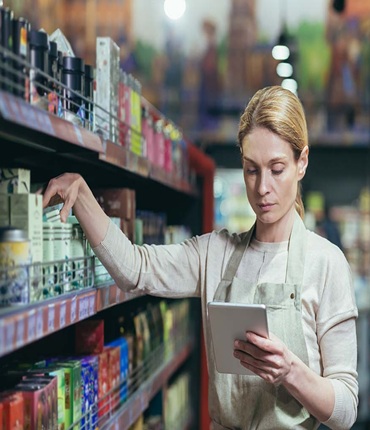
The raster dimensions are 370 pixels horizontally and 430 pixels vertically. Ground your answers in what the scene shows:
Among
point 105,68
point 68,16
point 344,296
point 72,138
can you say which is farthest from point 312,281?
point 68,16

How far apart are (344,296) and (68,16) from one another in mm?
7860

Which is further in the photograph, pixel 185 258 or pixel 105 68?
pixel 105 68

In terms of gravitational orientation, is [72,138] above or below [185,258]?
above

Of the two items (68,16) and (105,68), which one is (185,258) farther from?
(68,16)

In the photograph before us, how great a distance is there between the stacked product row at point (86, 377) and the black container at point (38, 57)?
29.6 inches

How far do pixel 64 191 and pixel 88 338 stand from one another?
74cm

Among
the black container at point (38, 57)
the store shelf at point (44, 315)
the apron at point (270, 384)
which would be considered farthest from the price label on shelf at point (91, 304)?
the black container at point (38, 57)

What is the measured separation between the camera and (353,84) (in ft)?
34.2

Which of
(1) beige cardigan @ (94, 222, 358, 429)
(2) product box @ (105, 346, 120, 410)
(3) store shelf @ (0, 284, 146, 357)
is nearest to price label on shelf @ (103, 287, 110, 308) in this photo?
(3) store shelf @ (0, 284, 146, 357)

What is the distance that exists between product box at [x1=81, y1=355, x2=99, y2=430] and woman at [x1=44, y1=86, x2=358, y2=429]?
1.00 ft

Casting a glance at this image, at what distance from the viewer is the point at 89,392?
8.46 ft

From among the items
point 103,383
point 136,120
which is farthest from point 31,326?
point 136,120

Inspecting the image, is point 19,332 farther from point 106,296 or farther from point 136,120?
point 136,120

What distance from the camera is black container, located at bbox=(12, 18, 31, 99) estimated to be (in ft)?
6.02
